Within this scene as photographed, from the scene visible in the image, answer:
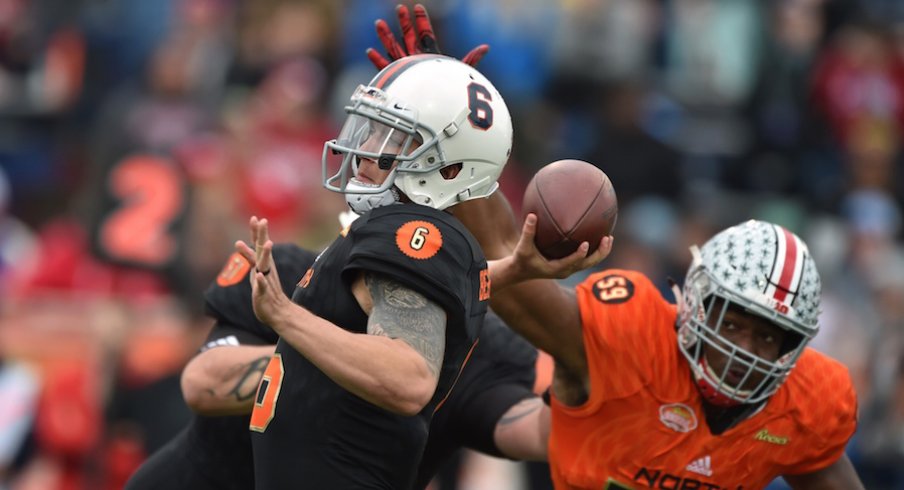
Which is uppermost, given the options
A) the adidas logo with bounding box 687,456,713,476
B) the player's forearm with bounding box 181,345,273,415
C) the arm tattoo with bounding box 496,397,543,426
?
the player's forearm with bounding box 181,345,273,415

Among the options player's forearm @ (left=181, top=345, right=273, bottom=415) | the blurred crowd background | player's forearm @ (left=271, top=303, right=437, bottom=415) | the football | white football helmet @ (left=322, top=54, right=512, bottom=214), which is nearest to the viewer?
player's forearm @ (left=271, top=303, right=437, bottom=415)

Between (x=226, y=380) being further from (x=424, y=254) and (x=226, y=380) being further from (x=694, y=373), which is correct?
(x=694, y=373)

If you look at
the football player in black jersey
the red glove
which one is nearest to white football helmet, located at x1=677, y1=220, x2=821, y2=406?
the football player in black jersey

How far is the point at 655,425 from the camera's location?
203 inches

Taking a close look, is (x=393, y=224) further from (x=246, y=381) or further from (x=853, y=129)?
(x=853, y=129)

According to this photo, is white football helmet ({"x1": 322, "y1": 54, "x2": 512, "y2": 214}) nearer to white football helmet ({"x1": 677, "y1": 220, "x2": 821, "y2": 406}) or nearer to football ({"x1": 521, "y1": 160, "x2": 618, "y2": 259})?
football ({"x1": 521, "y1": 160, "x2": 618, "y2": 259})

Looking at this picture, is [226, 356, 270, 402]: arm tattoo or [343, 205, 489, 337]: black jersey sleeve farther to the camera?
[226, 356, 270, 402]: arm tattoo

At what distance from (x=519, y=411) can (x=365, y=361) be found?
6.05ft

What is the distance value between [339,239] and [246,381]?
0.96 metres

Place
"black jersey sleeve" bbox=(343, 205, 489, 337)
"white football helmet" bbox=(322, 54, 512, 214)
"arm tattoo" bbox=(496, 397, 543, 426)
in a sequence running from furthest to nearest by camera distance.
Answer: "arm tattoo" bbox=(496, 397, 543, 426) → "white football helmet" bbox=(322, 54, 512, 214) → "black jersey sleeve" bbox=(343, 205, 489, 337)

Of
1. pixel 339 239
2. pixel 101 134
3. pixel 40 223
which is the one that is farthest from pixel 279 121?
pixel 339 239

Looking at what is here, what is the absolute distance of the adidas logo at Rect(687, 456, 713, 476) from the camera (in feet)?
16.9

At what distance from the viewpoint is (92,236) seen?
9.89m

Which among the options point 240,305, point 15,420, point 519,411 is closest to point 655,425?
point 519,411
